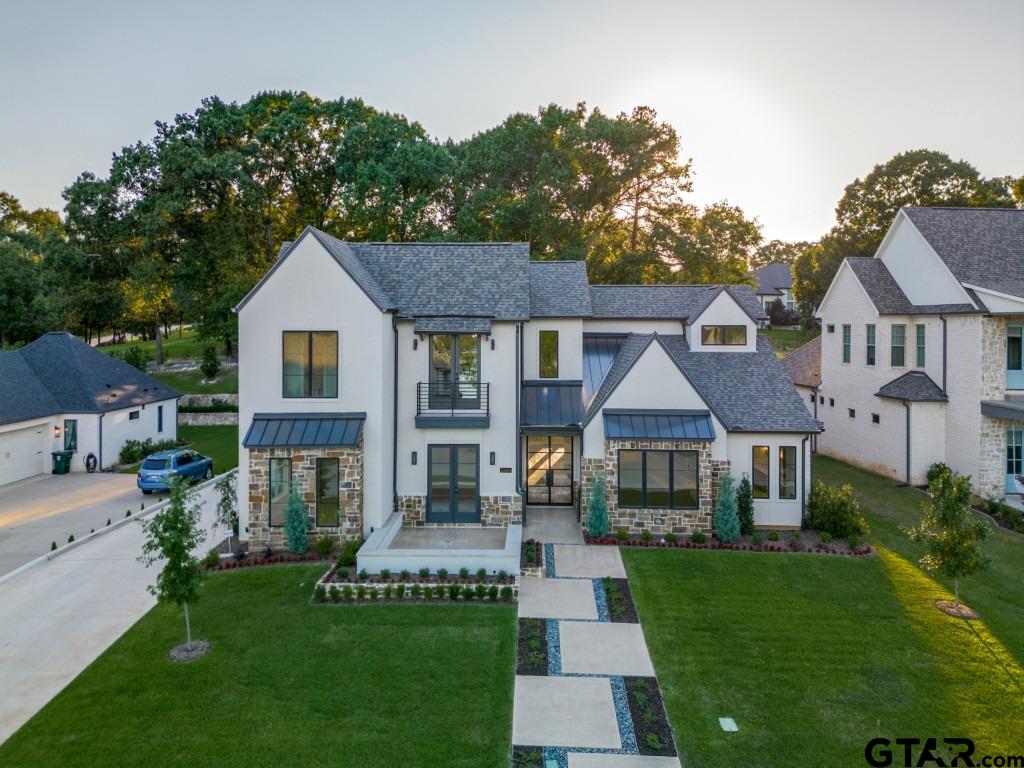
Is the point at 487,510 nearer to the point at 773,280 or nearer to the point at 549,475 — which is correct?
the point at 549,475

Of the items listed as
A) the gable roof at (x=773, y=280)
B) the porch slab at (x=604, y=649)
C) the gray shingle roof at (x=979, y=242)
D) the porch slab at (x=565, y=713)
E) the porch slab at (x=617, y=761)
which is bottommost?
the porch slab at (x=617, y=761)

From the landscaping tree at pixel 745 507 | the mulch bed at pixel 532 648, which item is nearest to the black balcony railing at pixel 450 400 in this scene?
the mulch bed at pixel 532 648

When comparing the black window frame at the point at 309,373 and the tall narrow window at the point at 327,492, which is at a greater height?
the black window frame at the point at 309,373

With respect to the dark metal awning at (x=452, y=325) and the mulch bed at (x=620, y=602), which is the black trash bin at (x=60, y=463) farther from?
the mulch bed at (x=620, y=602)

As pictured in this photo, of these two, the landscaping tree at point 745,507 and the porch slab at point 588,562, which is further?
the landscaping tree at point 745,507

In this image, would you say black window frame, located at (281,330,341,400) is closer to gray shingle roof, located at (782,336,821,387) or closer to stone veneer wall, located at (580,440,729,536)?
stone veneer wall, located at (580,440,729,536)

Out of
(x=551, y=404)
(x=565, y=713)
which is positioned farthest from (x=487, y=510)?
(x=565, y=713)
